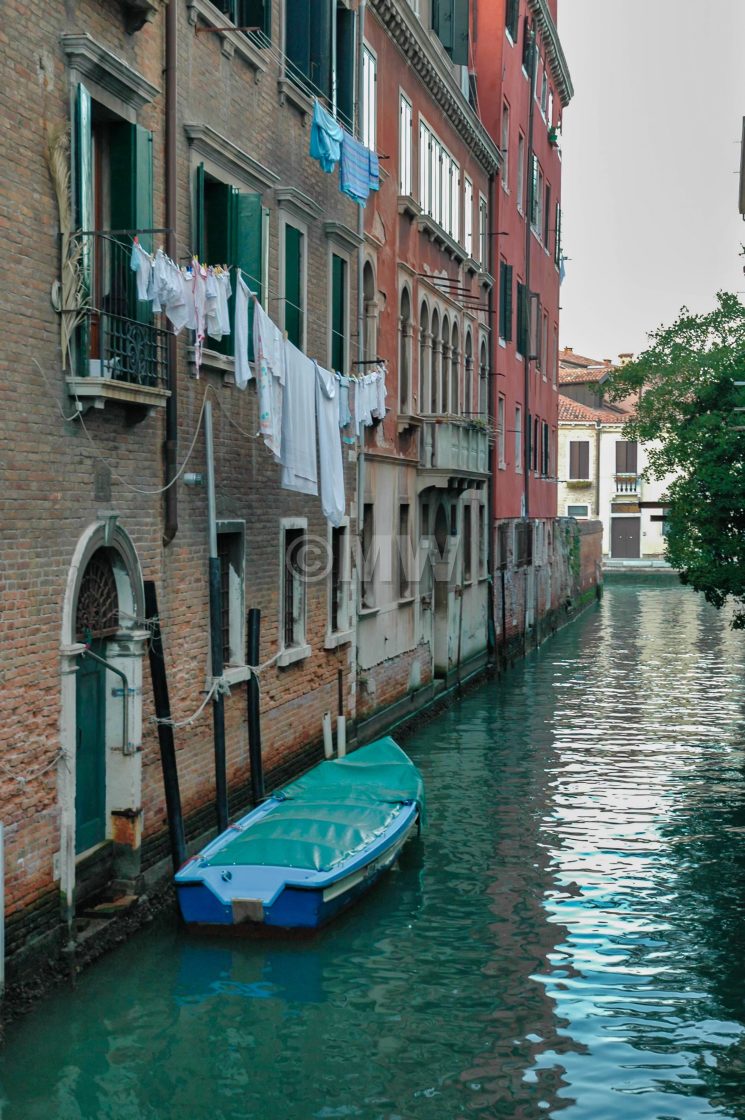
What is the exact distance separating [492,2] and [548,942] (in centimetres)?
2340

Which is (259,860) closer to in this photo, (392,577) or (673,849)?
(673,849)

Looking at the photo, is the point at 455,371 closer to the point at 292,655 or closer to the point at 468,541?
the point at 468,541

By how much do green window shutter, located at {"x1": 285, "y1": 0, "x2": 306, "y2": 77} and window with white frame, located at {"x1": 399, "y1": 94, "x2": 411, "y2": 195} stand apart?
5.78 meters

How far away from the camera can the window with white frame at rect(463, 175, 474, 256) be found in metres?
25.8

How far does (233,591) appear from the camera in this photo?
42.2ft

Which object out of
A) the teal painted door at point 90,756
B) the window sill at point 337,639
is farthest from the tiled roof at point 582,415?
the teal painted door at point 90,756

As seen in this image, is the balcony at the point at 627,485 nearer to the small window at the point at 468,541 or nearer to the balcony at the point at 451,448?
the small window at the point at 468,541

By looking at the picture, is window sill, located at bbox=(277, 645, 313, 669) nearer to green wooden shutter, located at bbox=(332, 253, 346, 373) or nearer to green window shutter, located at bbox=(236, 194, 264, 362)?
green window shutter, located at bbox=(236, 194, 264, 362)

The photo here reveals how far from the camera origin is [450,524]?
943 inches

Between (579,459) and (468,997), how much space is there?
58.1 metres

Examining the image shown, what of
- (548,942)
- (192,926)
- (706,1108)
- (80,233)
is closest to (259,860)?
(192,926)

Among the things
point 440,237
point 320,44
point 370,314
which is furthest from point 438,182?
point 320,44

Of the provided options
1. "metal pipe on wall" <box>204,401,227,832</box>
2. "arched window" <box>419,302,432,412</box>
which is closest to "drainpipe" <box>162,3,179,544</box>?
"metal pipe on wall" <box>204,401,227,832</box>

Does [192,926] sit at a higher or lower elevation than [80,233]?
lower
